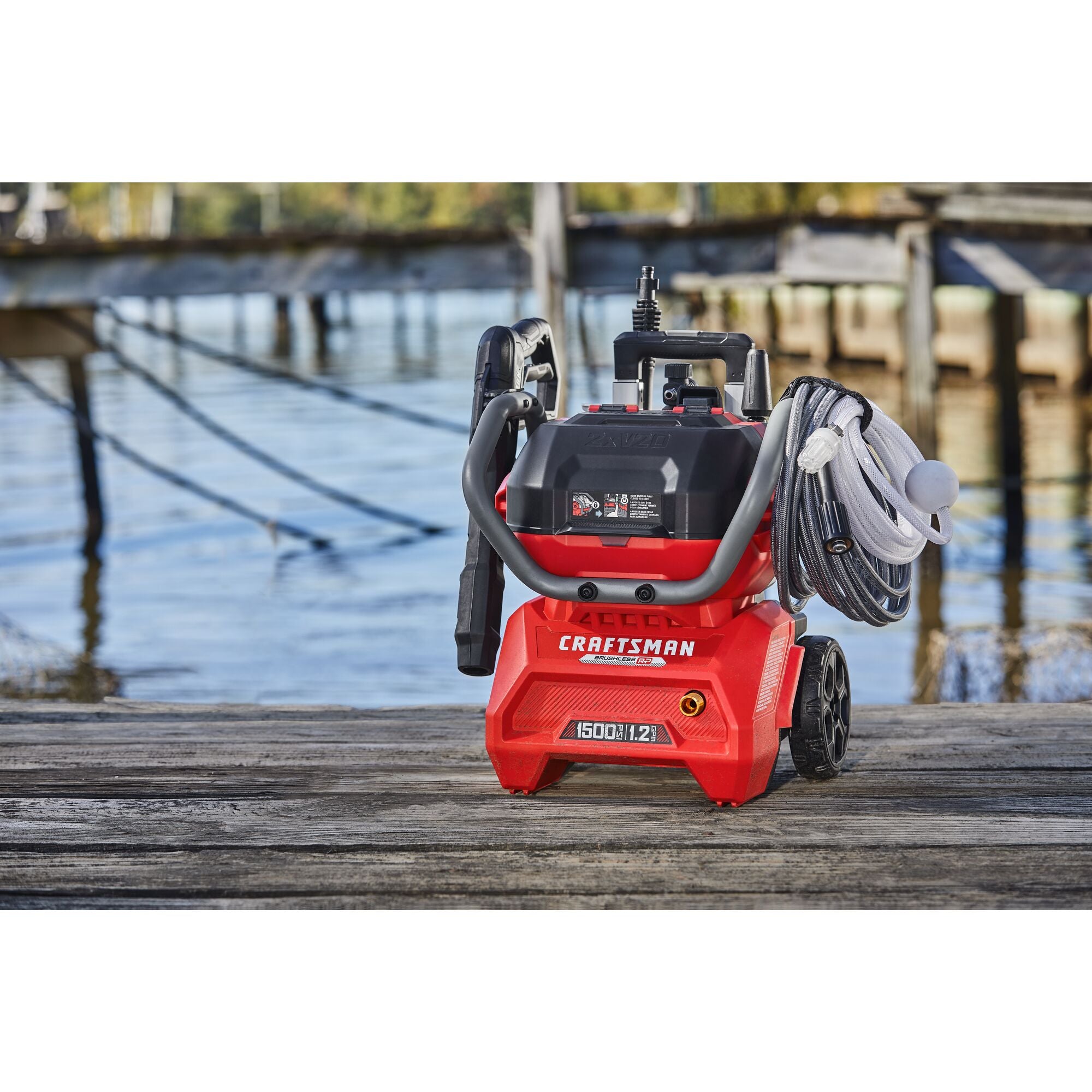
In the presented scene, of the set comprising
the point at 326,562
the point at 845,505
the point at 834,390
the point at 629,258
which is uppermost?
the point at 629,258

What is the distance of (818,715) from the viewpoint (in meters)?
3.24

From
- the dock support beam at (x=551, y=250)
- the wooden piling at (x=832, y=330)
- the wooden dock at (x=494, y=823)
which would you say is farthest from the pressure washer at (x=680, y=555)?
the wooden piling at (x=832, y=330)

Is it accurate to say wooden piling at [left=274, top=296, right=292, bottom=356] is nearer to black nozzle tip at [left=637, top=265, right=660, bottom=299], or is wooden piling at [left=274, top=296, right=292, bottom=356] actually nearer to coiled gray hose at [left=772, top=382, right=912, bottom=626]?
A: black nozzle tip at [left=637, top=265, right=660, bottom=299]

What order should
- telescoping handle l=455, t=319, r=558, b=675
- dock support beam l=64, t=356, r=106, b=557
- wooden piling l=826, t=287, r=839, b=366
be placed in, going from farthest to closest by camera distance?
wooden piling l=826, t=287, r=839, b=366 → dock support beam l=64, t=356, r=106, b=557 → telescoping handle l=455, t=319, r=558, b=675

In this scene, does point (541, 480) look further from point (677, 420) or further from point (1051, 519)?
point (1051, 519)

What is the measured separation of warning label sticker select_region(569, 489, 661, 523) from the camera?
115 inches

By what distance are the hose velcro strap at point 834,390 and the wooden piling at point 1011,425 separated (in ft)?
30.3

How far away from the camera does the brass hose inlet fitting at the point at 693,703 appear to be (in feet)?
9.94

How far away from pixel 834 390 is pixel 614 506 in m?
0.50

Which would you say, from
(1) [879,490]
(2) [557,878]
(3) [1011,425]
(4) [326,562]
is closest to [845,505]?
(1) [879,490]

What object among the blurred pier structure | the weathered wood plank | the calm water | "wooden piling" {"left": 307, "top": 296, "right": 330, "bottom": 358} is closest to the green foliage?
"wooden piling" {"left": 307, "top": 296, "right": 330, "bottom": 358}

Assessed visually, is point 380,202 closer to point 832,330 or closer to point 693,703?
point 832,330

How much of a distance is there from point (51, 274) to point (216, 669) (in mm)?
3000

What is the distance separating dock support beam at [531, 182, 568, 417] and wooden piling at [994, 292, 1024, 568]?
14.3ft
